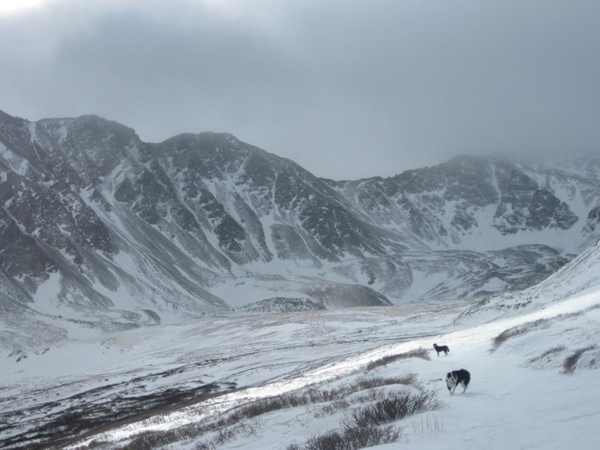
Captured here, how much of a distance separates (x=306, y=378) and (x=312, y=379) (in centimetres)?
239

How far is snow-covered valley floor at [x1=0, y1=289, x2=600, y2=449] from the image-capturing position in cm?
1023

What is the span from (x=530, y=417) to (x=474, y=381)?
620cm

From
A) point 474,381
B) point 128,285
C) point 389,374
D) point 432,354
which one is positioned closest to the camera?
point 474,381

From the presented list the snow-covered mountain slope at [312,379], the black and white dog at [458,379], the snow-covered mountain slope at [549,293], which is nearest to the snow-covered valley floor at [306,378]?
the snow-covered mountain slope at [312,379]

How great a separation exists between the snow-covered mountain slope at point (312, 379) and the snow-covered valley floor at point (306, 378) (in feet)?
0.26

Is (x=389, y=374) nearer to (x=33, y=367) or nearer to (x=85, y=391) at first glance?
(x=85, y=391)

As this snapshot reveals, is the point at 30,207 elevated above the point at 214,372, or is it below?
above

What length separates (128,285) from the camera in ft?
494

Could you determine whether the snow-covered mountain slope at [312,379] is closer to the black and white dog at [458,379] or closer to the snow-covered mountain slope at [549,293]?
the black and white dog at [458,379]

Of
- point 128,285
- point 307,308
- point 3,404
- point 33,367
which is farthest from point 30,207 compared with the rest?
point 3,404

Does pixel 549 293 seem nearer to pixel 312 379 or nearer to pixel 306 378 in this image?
pixel 306 378

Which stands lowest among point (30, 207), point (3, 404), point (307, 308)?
point (307, 308)

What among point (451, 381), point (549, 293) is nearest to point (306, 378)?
point (451, 381)

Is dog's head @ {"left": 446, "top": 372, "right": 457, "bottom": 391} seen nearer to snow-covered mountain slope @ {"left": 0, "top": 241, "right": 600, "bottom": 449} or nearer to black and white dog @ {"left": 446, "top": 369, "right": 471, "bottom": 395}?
black and white dog @ {"left": 446, "top": 369, "right": 471, "bottom": 395}
